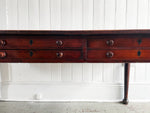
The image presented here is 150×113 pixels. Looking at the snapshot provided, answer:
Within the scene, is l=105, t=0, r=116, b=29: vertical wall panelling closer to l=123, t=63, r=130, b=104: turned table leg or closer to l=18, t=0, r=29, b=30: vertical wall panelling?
l=123, t=63, r=130, b=104: turned table leg

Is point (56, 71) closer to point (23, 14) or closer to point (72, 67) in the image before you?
point (72, 67)

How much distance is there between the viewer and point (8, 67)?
1.54 m

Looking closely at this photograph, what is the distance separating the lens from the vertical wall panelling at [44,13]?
147 cm

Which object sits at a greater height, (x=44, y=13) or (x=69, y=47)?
Answer: (x=44, y=13)

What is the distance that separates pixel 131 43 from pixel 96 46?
27 centimetres

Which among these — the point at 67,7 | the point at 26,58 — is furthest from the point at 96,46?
the point at 67,7

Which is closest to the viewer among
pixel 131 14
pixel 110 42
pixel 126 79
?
pixel 110 42

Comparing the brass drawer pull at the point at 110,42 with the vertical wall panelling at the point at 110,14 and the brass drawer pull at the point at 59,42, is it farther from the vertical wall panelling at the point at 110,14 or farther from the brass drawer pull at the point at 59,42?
the vertical wall panelling at the point at 110,14

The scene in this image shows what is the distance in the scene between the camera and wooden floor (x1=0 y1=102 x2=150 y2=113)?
130 cm

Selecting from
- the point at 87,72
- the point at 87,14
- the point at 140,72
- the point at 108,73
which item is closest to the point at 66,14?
the point at 87,14

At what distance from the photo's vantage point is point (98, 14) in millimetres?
1467

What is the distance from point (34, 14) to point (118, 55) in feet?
4.04

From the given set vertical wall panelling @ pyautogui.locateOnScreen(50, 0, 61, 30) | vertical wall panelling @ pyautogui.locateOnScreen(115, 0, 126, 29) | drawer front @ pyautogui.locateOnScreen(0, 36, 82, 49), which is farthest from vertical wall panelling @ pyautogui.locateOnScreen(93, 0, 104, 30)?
drawer front @ pyautogui.locateOnScreen(0, 36, 82, 49)

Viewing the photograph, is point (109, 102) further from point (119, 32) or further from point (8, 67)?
point (8, 67)
